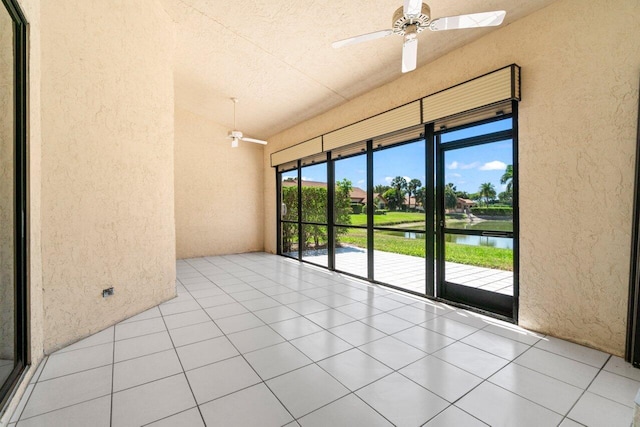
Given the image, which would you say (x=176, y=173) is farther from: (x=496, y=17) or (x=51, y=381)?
(x=496, y=17)

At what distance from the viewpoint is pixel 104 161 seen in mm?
3037

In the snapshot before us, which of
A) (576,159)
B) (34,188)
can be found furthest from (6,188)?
(576,159)

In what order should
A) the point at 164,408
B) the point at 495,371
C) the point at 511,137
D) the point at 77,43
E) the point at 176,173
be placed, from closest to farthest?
the point at 164,408 → the point at 495,371 → the point at 77,43 → the point at 511,137 → the point at 176,173

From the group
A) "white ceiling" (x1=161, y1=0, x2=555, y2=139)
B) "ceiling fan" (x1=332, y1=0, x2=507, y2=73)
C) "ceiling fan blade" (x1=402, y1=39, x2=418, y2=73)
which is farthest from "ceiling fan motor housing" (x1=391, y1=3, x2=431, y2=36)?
"white ceiling" (x1=161, y1=0, x2=555, y2=139)

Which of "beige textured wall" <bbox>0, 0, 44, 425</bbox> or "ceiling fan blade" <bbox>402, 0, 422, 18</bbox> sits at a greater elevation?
"ceiling fan blade" <bbox>402, 0, 422, 18</bbox>

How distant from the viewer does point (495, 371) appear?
7.36 feet

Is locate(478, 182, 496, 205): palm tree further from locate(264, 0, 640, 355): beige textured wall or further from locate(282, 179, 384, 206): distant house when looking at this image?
locate(282, 179, 384, 206): distant house

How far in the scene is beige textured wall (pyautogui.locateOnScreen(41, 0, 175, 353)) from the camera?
2.58 metres

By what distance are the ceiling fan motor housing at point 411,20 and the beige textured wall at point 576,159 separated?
1561 millimetres

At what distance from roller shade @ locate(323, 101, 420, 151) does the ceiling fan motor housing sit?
70.7 inches

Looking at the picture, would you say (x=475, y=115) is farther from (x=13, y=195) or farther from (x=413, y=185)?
(x=13, y=195)

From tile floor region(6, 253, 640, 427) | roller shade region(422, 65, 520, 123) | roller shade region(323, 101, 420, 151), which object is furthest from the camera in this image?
roller shade region(323, 101, 420, 151)

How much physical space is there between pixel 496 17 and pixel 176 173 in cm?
690

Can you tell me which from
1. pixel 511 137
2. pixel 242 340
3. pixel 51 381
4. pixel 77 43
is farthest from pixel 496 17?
pixel 51 381
